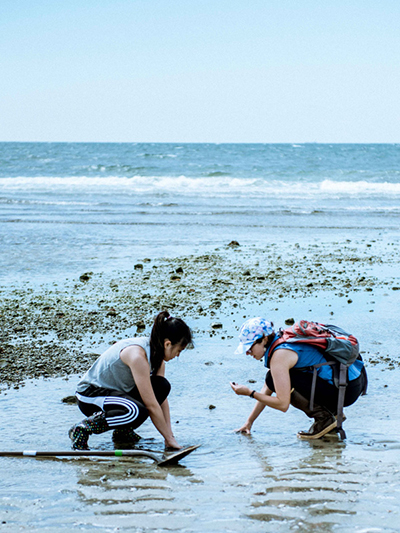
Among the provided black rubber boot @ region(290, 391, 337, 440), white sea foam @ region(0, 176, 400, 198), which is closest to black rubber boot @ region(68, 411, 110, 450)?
black rubber boot @ region(290, 391, 337, 440)

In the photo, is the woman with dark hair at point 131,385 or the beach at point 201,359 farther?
the woman with dark hair at point 131,385

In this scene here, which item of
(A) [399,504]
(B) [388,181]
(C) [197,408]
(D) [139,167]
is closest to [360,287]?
(C) [197,408]

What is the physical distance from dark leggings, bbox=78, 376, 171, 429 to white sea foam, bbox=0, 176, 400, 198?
22.0 m

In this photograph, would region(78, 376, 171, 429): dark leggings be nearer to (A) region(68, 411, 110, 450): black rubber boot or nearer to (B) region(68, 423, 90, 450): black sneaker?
(A) region(68, 411, 110, 450): black rubber boot

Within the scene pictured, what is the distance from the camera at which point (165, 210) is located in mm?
19500

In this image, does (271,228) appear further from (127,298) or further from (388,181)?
(388,181)

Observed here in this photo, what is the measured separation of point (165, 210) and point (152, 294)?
11.6 metres

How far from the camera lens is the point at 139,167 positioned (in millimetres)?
41094

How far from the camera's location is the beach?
3199 mm

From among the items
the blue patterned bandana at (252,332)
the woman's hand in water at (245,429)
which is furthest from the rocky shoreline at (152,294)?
Result: the blue patterned bandana at (252,332)

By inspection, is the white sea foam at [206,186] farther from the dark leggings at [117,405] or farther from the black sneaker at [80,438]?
the black sneaker at [80,438]

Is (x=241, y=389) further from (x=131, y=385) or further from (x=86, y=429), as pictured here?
(x=86, y=429)

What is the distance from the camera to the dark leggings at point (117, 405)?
13.3 ft

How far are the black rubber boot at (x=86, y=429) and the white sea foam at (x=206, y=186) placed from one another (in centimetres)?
2211
